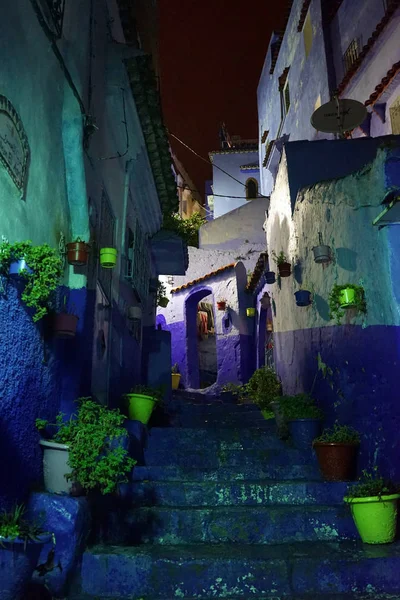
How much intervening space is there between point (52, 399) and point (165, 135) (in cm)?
585

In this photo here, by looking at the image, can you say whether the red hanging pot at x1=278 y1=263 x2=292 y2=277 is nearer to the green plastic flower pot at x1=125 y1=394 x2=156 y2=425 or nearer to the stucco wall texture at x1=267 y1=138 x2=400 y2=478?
the stucco wall texture at x1=267 y1=138 x2=400 y2=478

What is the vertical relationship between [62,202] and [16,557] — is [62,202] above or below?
above

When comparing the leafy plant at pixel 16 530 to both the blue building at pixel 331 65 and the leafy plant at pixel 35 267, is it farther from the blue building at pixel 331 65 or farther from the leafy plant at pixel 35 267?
the blue building at pixel 331 65

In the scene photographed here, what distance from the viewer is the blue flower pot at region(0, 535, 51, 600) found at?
9.96ft

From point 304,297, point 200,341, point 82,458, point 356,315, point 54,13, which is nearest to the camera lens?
point 82,458

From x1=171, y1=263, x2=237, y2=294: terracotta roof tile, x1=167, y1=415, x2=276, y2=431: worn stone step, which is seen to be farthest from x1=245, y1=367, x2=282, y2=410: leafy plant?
x1=171, y1=263, x2=237, y2=294: terracotta roof tile

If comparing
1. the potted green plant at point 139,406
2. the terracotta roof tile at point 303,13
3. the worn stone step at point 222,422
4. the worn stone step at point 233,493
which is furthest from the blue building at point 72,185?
the terracotta roof tile at point 303,13

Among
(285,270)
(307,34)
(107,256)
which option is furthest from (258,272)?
(307,34)

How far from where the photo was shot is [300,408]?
7156mm

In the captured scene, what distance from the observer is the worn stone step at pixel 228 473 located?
19.5 feet

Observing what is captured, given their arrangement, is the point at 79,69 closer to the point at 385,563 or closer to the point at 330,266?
the point at 330,266

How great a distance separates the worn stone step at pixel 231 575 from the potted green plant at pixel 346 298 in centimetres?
300

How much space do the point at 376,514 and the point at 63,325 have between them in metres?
3.77

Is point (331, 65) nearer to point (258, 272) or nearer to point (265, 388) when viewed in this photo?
point (258, 272)
